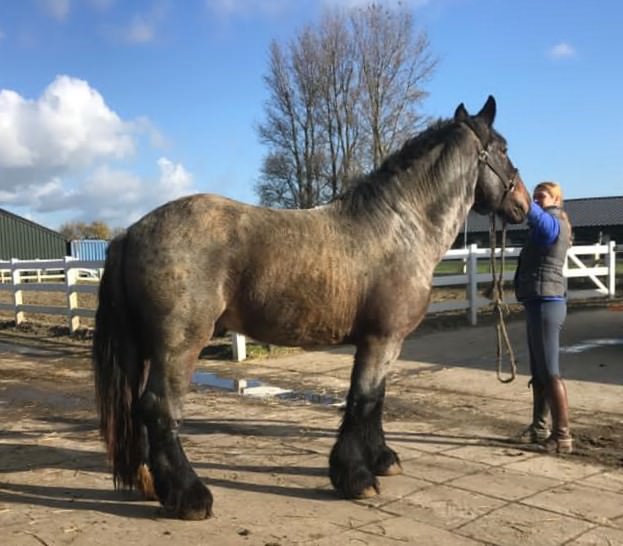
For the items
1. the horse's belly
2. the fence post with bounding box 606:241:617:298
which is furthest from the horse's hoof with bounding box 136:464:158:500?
the fence post with bounding box 606:241:617:298

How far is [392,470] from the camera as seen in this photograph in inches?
170

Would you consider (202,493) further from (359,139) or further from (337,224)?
(359,139)

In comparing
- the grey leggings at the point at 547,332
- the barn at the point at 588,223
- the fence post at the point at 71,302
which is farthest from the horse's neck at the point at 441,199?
the barn at the point at 588,223

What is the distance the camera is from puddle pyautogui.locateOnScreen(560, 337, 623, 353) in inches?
359

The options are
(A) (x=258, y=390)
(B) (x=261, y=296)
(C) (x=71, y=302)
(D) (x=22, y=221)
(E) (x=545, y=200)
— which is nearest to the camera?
(B) (x=261, y=296)

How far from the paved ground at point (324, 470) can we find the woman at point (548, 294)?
320mm

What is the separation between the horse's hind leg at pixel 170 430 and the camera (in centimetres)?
363

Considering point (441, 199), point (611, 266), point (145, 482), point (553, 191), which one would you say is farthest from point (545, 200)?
point (611, 266)

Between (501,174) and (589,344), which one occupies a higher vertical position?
(501,174)

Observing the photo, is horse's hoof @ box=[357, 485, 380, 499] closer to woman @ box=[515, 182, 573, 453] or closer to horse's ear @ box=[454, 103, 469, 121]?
woman @ box=[515, 182, 573, 453]

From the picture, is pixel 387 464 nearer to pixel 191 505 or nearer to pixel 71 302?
pixel 191 505

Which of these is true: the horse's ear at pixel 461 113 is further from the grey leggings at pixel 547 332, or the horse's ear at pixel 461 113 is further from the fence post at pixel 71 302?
the fence post at pixel 71 302

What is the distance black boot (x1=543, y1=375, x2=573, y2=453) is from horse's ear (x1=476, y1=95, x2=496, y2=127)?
1932mm

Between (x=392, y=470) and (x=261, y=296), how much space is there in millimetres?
1504
